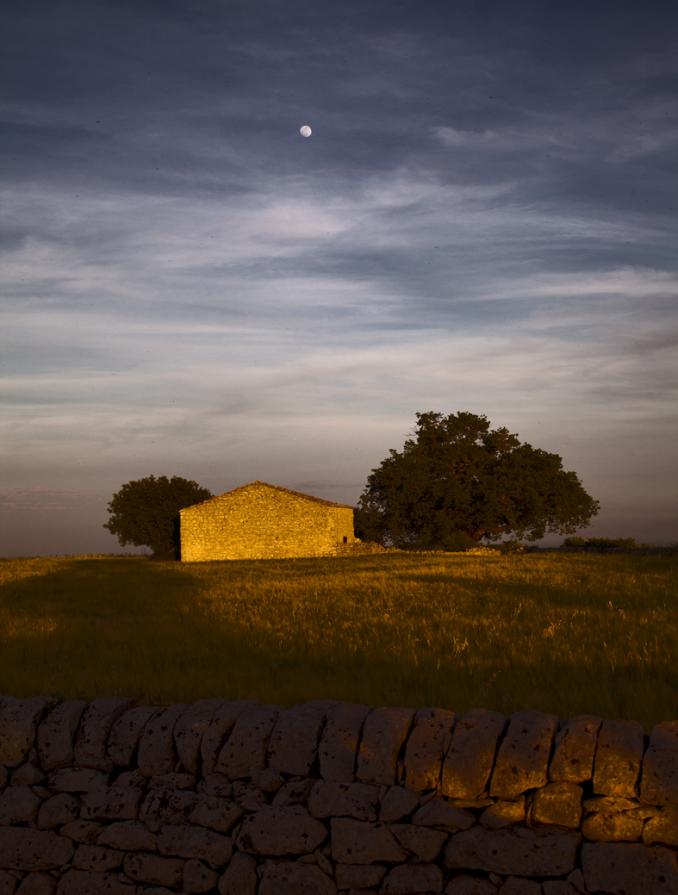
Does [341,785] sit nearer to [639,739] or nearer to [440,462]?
[639,739]

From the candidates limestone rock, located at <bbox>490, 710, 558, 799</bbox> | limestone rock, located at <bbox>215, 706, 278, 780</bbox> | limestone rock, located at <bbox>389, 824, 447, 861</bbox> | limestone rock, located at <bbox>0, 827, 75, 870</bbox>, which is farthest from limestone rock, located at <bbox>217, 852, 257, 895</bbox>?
limestone rock, located at <bbox>490, 710, 558, 799</bbox>

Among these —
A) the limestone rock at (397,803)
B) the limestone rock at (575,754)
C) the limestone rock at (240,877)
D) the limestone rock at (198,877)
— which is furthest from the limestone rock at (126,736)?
the limestone rock at (575,754)

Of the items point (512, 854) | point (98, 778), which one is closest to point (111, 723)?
point (98, 778)

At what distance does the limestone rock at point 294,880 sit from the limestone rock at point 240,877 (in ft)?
0.31

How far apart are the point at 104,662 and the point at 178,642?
1993 millimetres

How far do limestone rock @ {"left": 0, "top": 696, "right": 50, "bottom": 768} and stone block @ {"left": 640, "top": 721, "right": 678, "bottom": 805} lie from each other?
18.1ft

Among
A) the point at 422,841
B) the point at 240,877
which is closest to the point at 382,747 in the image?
the point at 422,841

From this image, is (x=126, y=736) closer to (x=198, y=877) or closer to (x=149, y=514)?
(x=198, y=877)

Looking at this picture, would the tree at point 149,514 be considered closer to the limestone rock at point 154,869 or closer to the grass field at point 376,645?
the grass field at point 376,645

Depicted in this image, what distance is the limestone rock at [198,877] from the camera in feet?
24.2

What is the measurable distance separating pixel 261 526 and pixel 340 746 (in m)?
56.5

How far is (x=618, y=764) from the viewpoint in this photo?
20.9ft

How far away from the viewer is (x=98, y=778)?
8008 millimetres

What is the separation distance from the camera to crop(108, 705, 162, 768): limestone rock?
797 cm
